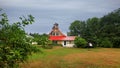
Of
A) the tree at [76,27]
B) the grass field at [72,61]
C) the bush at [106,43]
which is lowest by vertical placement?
the bush at [106,43]

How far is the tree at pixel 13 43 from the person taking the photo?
7.53m

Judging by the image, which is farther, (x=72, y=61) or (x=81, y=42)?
(x=81, y=42)

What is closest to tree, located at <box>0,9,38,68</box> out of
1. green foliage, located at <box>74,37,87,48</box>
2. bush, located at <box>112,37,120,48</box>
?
green foliage, located at <box>74,37,87,48</box>

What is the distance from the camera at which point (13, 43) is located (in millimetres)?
7871

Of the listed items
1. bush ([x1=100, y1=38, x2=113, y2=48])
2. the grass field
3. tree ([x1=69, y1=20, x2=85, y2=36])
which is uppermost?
tree ([x1=69, y1=20, x2=85, y2=36])

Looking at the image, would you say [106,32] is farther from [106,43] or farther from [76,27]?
[76,27]

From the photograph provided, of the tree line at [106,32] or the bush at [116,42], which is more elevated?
the tree line at [106,32]

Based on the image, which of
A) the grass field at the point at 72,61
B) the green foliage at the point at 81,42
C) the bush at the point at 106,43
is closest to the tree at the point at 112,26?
the bush at the point at 106,43

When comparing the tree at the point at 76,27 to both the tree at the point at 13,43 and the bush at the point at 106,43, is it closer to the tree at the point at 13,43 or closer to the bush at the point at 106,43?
the bush at the point at 106,43

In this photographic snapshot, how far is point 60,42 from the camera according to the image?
2990 inches

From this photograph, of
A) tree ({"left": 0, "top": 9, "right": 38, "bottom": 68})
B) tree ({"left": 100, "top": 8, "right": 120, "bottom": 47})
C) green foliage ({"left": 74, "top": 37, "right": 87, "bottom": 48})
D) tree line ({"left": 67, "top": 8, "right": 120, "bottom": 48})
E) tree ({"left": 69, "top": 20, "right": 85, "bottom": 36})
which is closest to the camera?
tree ({"left": 0, "top": 9, "right": 38, "bottom": 68})

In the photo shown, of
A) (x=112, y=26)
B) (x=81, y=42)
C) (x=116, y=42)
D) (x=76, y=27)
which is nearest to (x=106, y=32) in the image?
(x=112, y=26)

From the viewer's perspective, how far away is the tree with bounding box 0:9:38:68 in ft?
24.7

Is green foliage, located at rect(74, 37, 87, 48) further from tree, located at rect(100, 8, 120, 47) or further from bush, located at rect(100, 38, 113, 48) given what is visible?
tree, located at rect(100, 8, 120, 47)
